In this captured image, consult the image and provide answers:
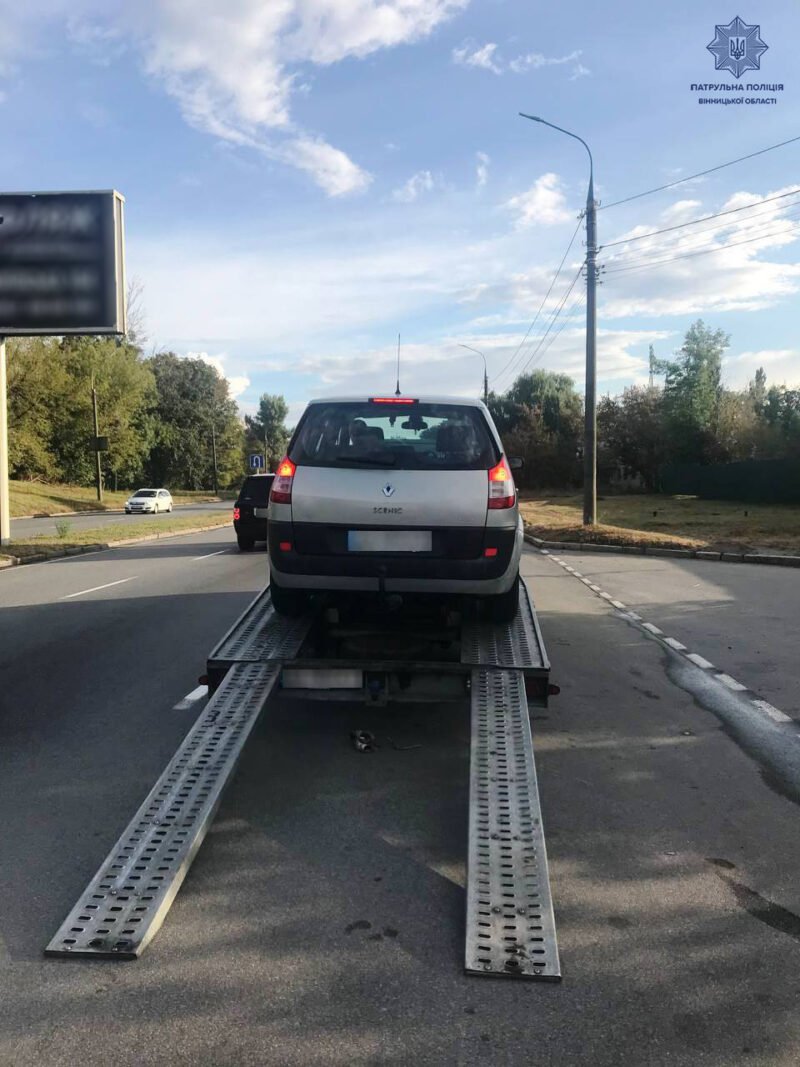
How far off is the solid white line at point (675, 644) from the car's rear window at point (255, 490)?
12.5 meters

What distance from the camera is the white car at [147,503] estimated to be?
48000mm

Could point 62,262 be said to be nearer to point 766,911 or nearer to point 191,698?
point 191,698

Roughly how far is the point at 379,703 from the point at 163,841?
163 centimetres

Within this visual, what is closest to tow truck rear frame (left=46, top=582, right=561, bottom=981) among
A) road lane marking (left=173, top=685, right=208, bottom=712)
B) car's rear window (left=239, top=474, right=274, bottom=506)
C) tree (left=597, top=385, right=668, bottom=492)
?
road lane marking (left=173, top=685, right=208, bottom=712)

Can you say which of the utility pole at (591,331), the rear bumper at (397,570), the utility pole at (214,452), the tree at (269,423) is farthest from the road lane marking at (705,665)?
the tree at (269,423)

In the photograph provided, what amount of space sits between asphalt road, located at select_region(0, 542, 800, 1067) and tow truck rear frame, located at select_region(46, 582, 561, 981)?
125 mm

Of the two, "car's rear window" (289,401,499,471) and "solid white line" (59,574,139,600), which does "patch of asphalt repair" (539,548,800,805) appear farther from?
"solid white line" (59,574,139,600)

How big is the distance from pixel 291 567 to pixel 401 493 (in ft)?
2.73

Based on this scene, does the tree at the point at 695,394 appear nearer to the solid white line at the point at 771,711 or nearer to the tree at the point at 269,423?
the solid white line at the point at 771,711

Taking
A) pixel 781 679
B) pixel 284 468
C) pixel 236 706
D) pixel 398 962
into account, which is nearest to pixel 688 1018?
pixel 398 962

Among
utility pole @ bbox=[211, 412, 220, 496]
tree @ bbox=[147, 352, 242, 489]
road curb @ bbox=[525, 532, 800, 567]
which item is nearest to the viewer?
road curb @ bbox=[525, 532, 800, 567]

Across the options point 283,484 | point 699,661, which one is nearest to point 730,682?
point 699,661

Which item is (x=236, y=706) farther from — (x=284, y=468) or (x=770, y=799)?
(x=770, y=799)

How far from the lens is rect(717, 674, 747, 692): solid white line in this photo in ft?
22.9
